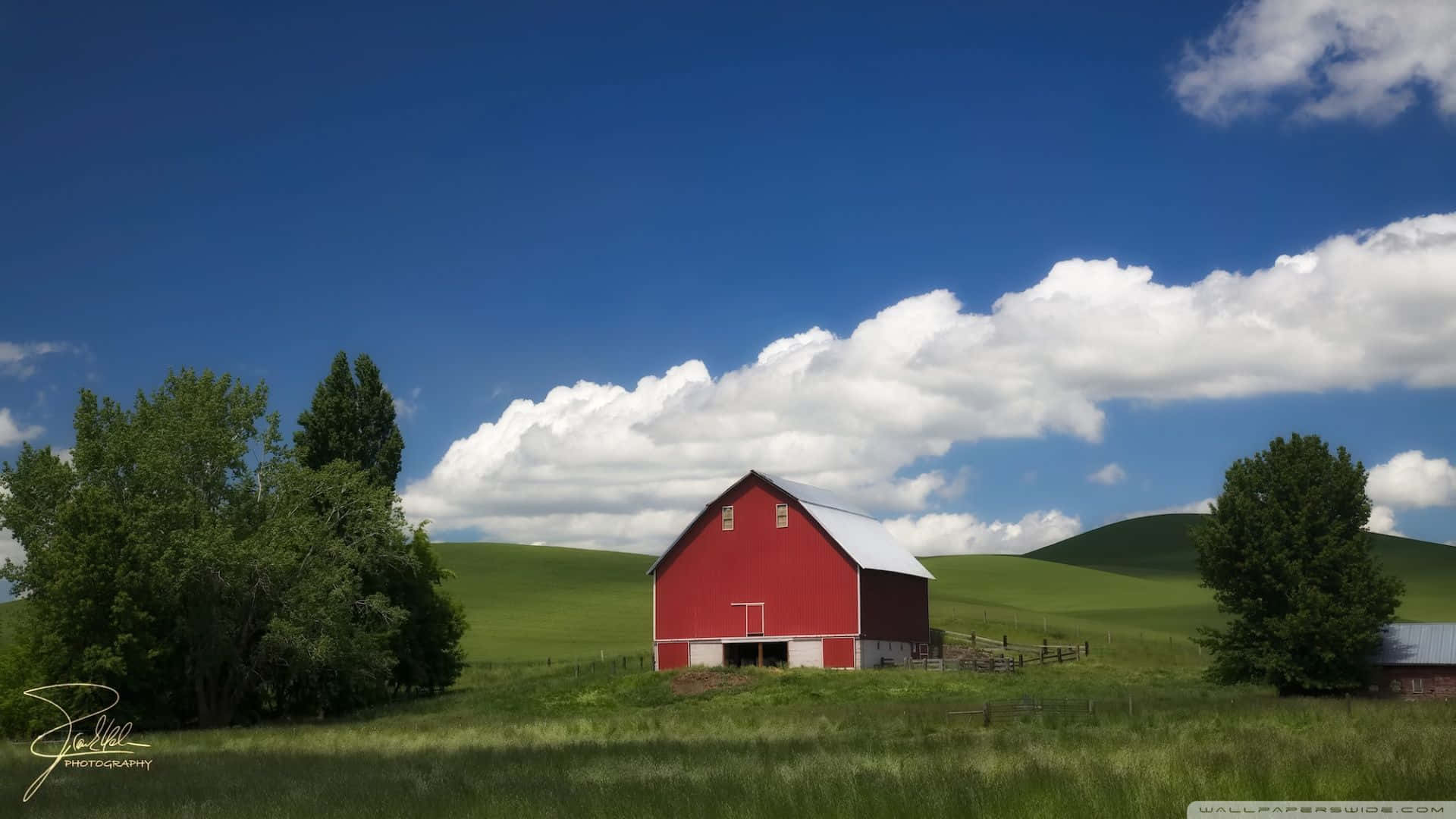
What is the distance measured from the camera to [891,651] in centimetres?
6506

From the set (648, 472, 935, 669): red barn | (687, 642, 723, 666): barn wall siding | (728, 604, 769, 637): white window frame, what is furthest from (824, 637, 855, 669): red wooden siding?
(687, 642, 723, 666): barn wall siding

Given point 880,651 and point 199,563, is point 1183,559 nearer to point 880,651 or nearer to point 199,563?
point 880,651

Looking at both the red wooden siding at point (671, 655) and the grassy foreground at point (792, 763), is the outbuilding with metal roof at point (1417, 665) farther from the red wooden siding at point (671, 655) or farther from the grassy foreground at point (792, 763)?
the red wooden siding at point (671, 655)

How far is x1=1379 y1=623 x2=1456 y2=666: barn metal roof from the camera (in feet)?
169

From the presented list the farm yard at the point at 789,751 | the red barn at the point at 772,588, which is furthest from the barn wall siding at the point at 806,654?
the farm yard at the point at 789,751

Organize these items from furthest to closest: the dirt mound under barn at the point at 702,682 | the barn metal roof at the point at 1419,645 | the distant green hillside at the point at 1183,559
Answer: the distant green hillside at the point at 1183,559
the dirt mound under barn at the point at 702,682
the barn metal roof at the point at 1419,645

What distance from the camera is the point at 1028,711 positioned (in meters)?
36.1

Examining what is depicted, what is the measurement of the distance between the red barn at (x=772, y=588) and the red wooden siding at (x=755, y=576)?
0.04m

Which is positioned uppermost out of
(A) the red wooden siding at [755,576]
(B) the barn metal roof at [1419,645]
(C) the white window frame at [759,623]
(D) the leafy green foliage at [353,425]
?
(D) the leafy green foliage at [353,425]

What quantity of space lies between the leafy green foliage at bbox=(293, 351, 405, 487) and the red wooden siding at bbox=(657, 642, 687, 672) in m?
16.1

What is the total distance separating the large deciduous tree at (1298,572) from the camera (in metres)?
47.7

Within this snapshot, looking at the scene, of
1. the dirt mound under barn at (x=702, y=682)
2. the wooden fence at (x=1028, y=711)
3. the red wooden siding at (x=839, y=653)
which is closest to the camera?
the wooden fence at (x=1028, y=711)

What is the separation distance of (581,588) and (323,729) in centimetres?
7771

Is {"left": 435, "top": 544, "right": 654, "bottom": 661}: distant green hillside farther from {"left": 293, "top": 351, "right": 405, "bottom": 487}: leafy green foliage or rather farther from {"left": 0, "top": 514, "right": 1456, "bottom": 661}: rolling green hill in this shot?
{"left": 293, "top": 351, "right": 405, "bottom": 487}: leafy green foliage
